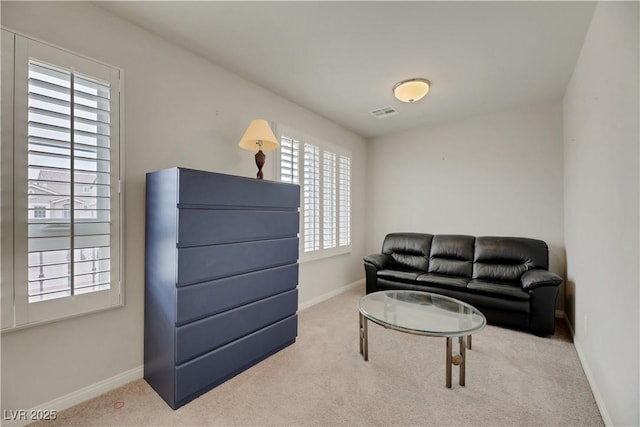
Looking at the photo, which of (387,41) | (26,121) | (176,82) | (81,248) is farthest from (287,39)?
(81,248)

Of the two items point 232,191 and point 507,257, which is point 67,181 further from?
point 507,257

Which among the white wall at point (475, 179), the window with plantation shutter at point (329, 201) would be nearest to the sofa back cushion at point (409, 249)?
the white wall at point (475, 179)

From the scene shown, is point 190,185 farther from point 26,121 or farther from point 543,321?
point 543,321

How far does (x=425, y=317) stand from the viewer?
2.18m

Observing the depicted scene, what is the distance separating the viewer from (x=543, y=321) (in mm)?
2658

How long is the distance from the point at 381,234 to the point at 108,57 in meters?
4.08

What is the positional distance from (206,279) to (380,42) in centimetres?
224

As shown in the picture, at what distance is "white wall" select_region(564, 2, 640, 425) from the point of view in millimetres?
1295

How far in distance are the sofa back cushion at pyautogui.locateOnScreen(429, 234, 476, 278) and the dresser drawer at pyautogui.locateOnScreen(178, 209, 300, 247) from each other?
2.22m

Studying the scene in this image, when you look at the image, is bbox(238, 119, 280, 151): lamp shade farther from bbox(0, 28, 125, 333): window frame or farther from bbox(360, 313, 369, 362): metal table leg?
bbox(360, 313, 369, 362): metal table leg

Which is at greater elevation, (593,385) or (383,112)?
(383,112)

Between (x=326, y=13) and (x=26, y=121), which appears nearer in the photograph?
(x=26, y=121)

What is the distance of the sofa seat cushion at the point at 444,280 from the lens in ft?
10.3

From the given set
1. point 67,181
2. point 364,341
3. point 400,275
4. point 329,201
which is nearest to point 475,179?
→ point 400,275
